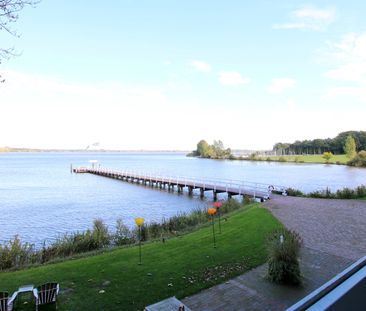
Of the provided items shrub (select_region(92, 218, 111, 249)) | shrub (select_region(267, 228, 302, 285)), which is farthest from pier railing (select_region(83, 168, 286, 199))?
shrub (select_region(267, 228, 302, 285))

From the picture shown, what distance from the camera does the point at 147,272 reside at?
8.32m

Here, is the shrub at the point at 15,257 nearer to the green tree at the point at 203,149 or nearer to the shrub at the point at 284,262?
the shrub at the point at 284,262

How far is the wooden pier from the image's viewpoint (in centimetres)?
2780

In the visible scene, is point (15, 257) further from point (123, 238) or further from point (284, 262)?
point (284, 262)

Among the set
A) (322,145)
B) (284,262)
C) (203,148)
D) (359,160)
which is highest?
(322,145)

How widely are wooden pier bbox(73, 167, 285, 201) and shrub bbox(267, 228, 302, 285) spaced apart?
16.4 m

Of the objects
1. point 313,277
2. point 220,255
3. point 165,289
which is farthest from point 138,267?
point 313,277

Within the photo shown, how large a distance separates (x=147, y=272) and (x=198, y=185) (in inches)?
1075

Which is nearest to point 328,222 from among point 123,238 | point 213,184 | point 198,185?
point 123,238

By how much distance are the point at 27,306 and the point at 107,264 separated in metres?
2.77

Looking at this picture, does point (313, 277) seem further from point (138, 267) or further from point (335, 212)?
point (335, 212)

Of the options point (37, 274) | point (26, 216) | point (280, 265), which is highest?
point (280, 265)

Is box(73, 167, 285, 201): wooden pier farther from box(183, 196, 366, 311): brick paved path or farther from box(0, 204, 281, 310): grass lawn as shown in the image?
box(0, 204, 281, 310): grass lawn

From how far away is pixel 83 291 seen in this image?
7227 millimetres
